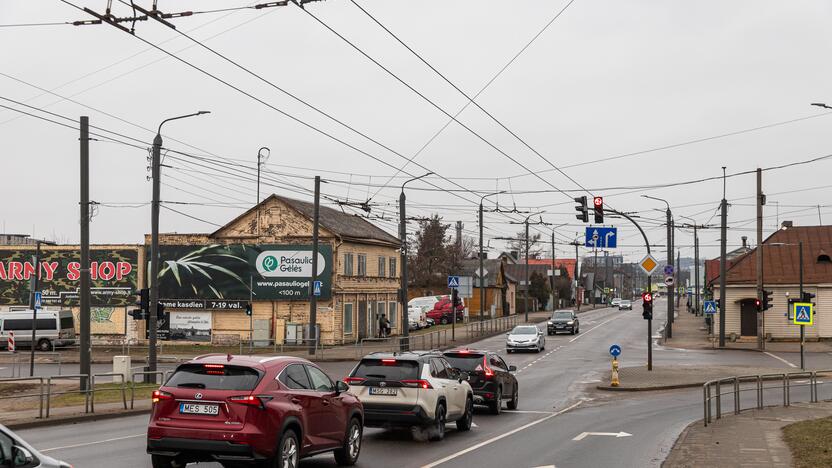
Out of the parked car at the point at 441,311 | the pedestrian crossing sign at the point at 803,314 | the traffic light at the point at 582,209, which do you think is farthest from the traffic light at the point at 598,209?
the parked car at the point at 441,311

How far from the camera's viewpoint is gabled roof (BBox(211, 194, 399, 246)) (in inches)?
2137

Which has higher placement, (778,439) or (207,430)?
(207,430)

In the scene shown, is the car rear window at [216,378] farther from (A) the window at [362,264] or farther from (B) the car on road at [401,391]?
(A) the window at [362,264]

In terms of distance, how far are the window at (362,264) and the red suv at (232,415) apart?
1747 inches

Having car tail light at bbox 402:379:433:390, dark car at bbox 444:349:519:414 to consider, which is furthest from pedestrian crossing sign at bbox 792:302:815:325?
car tail light at bbox 402:379:433:390

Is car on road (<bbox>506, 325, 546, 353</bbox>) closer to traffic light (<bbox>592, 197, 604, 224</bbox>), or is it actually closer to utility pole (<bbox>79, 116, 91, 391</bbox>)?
traffic light (<bbox>592, 197, 604, 224</bbox>)

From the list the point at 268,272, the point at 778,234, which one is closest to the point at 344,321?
the point at 268,272

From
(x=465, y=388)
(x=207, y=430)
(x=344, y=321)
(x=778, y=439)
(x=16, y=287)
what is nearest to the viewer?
(x=207, y=430)

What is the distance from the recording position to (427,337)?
56.2m

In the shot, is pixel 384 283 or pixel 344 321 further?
pixel 384 283

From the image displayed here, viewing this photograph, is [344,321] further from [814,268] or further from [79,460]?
[79,460]

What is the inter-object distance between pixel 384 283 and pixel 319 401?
4813 cm

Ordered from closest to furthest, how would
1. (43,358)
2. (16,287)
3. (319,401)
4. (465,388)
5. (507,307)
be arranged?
(319,401)
(465,388)
(43,358)
(16,287)
(507,307)

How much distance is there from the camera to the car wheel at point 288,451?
11359 millimetres
